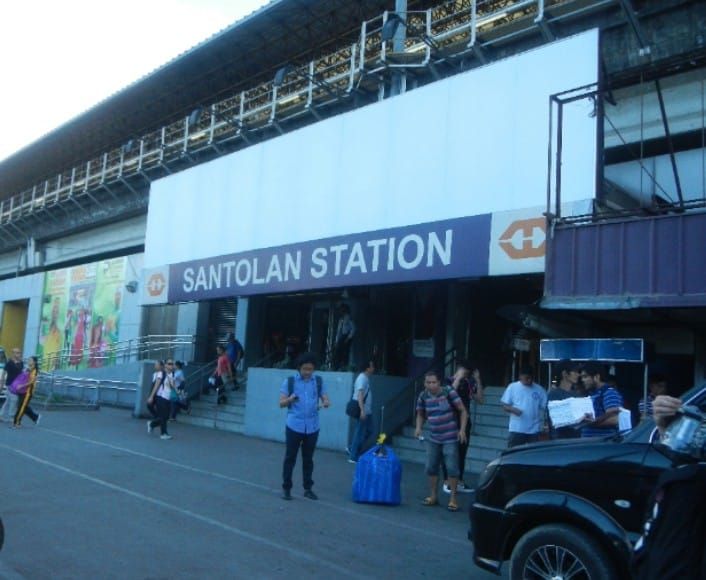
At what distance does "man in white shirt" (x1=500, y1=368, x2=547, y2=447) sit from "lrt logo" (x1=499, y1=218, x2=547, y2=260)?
276 centimetres

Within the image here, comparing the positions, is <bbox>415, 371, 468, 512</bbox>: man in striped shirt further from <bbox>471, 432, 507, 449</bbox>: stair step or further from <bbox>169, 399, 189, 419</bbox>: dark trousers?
<bbox>169, 399, 189, 419</bbox>: dark trousers

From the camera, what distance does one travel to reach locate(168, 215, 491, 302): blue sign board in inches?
501

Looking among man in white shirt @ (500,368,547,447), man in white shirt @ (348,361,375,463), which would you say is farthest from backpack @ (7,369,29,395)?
man in white shirt @ (500,368,547,447)

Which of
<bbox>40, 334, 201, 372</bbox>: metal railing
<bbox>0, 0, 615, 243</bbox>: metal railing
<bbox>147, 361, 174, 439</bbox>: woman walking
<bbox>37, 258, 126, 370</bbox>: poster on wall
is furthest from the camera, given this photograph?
<bbox>37, 258, 126, 370</bbox>: poster on wall

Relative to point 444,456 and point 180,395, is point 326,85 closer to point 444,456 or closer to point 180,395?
point 180,395

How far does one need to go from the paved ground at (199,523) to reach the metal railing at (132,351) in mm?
11024

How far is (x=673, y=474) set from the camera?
8.93 ft

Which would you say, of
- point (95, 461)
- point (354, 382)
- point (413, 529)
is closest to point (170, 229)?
point (354, 382)

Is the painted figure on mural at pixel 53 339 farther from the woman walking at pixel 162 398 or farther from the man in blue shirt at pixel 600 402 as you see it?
the man in blue shirt at pixel 600 402

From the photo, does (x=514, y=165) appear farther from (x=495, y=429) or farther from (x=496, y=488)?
(x=496, y=488)

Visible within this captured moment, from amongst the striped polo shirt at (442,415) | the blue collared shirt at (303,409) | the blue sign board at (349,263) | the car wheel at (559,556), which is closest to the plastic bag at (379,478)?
the striped polo shirt at (442,415)

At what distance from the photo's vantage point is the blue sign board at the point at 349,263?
12.7 meters

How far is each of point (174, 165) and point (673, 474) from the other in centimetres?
2735

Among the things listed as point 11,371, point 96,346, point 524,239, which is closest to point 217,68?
point 96,346
